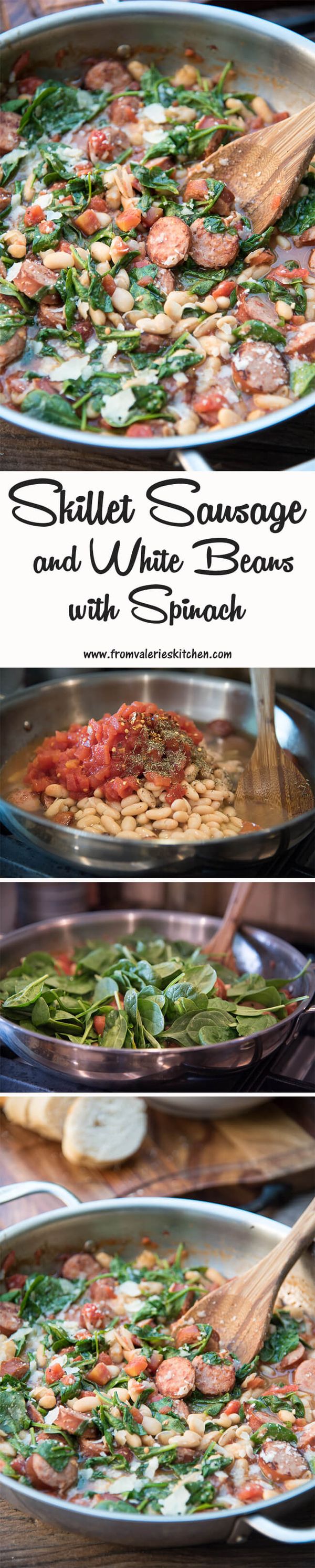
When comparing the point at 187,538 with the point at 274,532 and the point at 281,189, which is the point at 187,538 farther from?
the point at 281,189

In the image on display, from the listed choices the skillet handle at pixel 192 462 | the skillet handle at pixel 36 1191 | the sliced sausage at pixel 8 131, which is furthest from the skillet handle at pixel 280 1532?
the sliced sausage at pixel 8 131

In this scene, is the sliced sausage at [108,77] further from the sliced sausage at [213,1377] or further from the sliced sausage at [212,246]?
the sliced sausage at [213,1377]

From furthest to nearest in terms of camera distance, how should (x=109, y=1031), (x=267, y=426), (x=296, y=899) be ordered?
1. (x=296, y=899)
2. (x=109, y=1031)
3. (x=267, y=426)

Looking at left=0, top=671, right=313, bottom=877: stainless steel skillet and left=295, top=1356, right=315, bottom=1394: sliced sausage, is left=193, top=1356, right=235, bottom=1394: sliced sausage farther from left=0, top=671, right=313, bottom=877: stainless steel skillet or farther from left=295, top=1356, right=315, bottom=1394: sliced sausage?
left=0, top=671, right=313, bottom=877: stainless steel skillet

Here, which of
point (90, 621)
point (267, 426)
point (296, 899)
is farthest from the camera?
point (296, 899)

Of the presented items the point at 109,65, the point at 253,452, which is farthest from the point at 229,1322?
the point at 109,65

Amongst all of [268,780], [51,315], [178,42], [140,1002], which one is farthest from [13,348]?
[140,1002]
